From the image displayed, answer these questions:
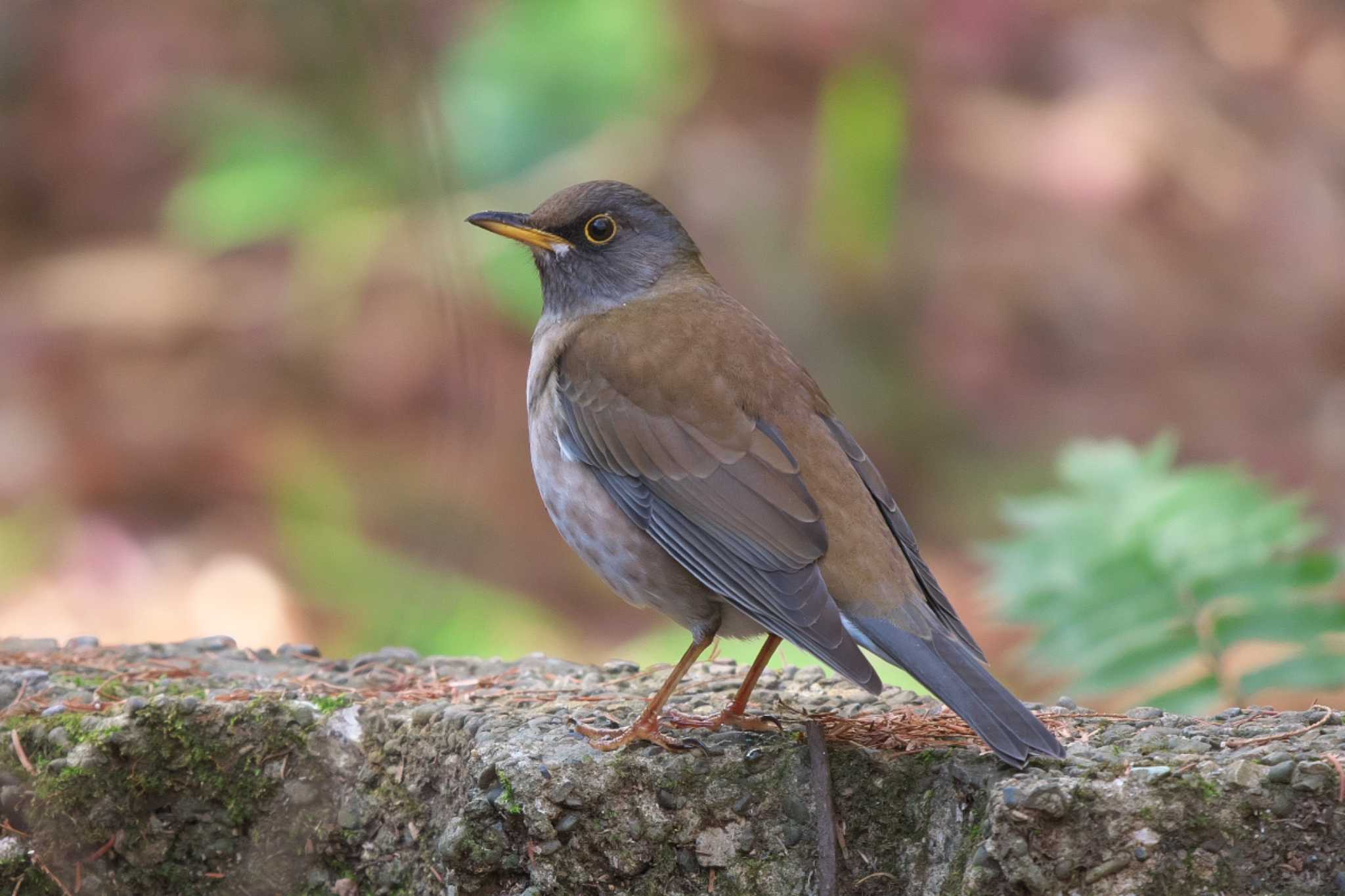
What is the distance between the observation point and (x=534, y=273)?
9180 mm

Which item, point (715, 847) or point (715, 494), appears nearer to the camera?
point (715, 847)

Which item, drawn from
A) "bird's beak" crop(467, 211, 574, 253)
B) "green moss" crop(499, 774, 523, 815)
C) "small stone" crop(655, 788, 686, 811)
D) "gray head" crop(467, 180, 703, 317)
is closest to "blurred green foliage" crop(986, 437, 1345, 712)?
"gray head" crop(467, 180, 703, 317)

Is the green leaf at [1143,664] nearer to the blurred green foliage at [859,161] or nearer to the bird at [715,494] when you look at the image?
the bird at [715,494]

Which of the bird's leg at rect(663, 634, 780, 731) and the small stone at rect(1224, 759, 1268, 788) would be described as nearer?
the small stone at rect(1224, 759, 1268, 788)

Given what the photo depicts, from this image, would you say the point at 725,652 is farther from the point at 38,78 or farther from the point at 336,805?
the point at 38,78

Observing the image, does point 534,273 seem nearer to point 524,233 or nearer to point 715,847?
point 524,233

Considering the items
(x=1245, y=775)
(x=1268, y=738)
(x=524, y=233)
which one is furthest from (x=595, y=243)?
(x=1245, y=775)

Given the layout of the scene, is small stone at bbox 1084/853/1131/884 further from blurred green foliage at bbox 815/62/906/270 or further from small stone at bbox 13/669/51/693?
blurred green foliage at bbox 815/62/906/270

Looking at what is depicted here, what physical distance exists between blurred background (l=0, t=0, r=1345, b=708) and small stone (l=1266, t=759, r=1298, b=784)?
10.0ft

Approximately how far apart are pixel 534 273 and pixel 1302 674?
5427mm

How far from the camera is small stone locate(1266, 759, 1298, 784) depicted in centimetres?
316

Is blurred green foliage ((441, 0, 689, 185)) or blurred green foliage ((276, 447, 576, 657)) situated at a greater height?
blurred green foliage ((441, 0, 689, 185))

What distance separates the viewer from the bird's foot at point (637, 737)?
368 cm

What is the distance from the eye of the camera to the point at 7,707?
13.3 feet
